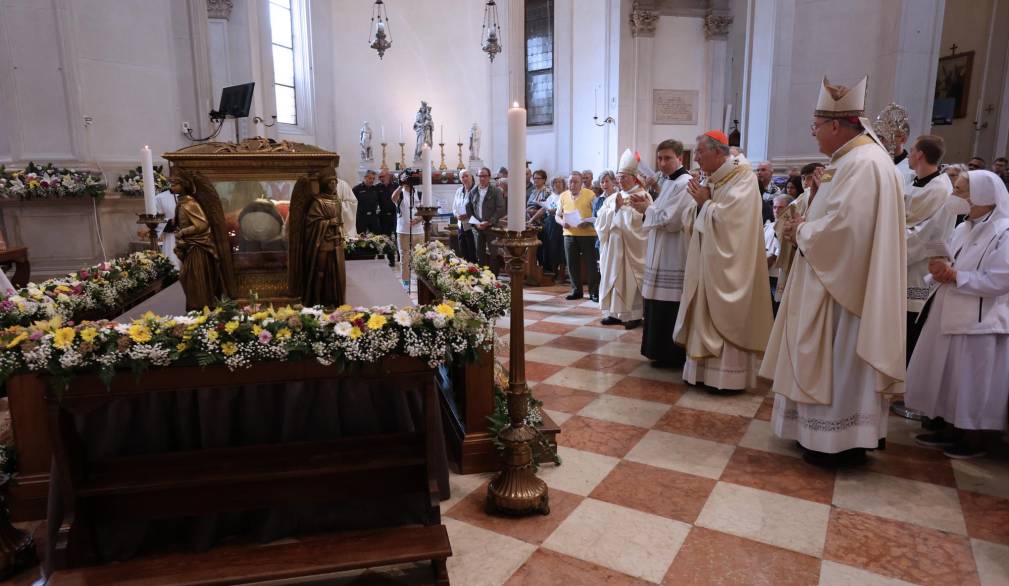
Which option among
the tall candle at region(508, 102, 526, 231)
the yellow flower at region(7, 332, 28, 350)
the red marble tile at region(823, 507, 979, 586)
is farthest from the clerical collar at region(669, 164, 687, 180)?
the yellow flower at region(7, 332, 28, 350)

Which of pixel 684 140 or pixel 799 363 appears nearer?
pixel 799 363

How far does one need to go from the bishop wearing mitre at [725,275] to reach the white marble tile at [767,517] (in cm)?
152

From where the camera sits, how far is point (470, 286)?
123 inches

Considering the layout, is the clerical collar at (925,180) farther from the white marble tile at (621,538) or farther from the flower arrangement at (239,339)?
the flower arrangement at (239,339)

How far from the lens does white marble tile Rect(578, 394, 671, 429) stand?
4008 mm

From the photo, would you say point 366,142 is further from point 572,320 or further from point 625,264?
point 625,264

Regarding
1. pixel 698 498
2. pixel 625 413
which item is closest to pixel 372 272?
pixel 625 413

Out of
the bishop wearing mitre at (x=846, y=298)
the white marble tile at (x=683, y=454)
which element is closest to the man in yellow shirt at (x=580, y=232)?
the white marble tile at (x=683, y=454)

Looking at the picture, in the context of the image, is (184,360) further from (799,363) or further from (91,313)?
(799,363)

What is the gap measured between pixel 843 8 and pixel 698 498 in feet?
25.8

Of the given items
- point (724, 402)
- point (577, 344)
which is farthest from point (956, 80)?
point (724, 402)

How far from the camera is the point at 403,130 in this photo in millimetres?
15266

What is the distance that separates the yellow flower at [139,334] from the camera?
6.67 ft

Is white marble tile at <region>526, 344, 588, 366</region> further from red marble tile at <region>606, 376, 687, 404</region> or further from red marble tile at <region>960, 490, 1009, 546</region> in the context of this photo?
red marble tile at <region>960, 490, 1009, 546</region>
